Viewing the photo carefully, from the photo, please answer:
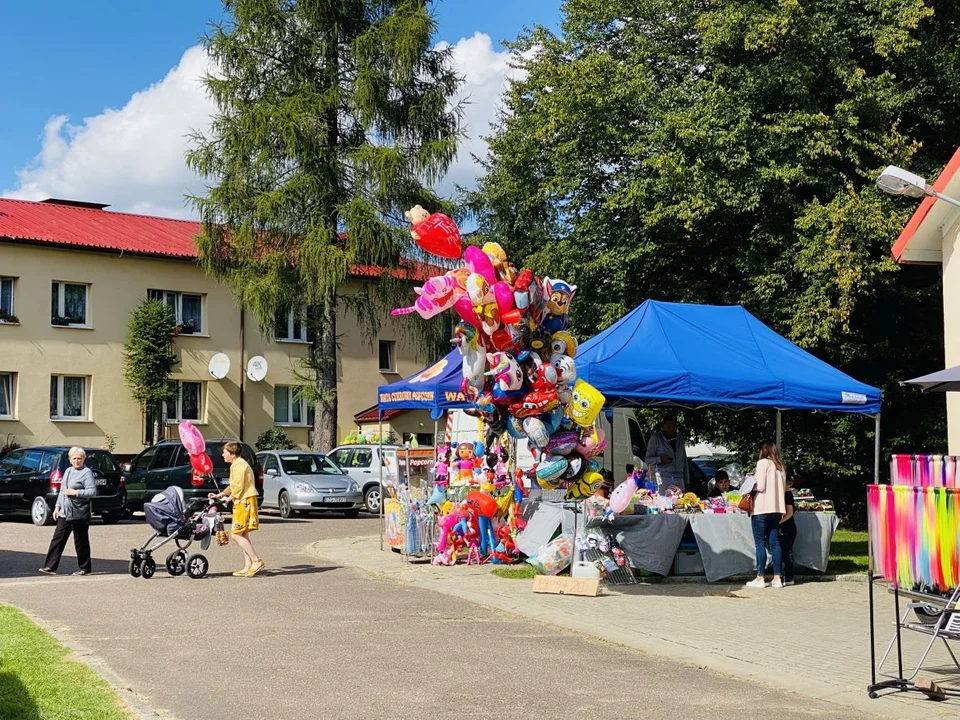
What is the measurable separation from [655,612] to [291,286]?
2280cm

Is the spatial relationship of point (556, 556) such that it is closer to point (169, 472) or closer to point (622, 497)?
point (622, 497)

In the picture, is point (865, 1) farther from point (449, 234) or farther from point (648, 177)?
point (449, 234)

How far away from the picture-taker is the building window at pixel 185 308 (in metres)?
40.1

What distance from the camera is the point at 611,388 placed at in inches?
578

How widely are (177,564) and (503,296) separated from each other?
19.5 feet

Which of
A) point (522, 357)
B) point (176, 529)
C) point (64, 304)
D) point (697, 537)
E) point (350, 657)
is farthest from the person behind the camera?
point (64, 304)

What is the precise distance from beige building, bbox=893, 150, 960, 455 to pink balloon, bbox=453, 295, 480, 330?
8057 millimetres

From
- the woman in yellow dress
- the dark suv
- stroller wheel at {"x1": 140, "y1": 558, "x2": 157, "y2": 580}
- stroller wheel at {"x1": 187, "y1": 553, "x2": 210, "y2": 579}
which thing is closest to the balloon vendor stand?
the woman in yellow dress

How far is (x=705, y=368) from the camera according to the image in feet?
50.2

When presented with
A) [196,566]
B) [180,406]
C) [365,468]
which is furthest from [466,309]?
[180,406]

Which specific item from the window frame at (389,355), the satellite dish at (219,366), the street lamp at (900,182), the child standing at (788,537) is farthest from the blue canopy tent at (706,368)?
the window frame at (389,355)

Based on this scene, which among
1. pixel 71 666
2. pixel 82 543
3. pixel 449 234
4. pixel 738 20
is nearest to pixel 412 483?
pixel 82 543

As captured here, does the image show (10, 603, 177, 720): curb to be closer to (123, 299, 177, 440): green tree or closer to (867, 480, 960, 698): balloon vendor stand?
(867, 480, 960, 698): balloon vendor stand

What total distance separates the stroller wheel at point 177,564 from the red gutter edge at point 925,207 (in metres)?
11.6
